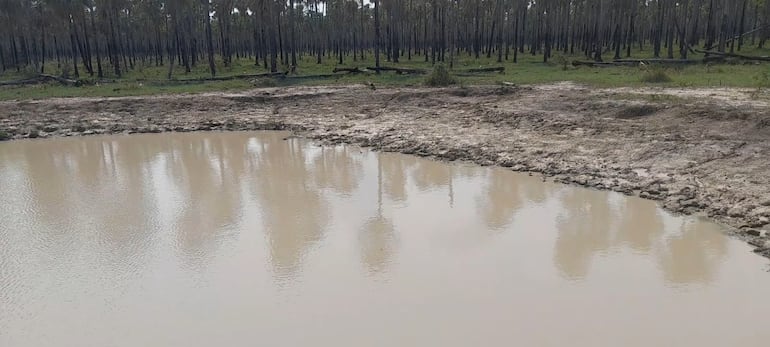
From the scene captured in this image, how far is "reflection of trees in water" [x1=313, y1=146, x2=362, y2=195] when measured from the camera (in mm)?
12414

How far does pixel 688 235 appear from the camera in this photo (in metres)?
8.56

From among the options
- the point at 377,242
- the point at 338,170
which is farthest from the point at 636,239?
the point at 338,170

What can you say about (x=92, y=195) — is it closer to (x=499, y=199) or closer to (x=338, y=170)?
(x=338, y=170)

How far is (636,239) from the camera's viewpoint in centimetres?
861

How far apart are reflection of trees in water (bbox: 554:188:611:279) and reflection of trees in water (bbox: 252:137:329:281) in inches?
144

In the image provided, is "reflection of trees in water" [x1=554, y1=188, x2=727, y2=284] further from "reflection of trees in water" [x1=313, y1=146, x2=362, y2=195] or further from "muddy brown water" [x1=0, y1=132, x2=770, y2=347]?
"reflection of trees in water" [x1=313, y1=146, x2=362, y2=195]

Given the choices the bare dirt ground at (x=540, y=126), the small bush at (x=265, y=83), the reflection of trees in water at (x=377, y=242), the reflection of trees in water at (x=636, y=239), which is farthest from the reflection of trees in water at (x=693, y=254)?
the small bush at (x=265, y=83)

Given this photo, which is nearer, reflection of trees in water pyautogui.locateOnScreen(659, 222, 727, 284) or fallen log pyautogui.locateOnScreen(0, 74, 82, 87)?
reflection of trees in water pyautogui.locateOnScreen(659, 222, 727, 284)

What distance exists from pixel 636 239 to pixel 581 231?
818mm

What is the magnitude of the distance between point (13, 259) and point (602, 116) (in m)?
13.6

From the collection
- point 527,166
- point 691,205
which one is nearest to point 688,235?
point 691,205

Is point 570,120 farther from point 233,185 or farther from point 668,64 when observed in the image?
point 668,64

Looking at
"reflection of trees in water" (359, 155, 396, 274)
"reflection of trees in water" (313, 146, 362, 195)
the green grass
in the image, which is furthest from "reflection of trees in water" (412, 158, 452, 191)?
the green grass

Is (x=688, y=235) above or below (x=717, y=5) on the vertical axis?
below
